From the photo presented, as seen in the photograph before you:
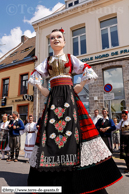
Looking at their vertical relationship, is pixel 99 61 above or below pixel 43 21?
below

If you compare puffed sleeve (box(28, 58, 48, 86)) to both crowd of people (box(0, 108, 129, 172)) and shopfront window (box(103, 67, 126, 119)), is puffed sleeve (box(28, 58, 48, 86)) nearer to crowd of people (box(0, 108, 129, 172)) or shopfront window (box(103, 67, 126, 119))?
crowd of people (box(0, 108, 129, 172))

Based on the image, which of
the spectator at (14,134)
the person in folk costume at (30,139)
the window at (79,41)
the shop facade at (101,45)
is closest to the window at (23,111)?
the shop facade at (101,45)

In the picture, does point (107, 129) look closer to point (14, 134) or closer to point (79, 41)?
point (14, 134)

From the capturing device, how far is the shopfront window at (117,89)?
10.4 m

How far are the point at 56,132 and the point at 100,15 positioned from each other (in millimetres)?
12083

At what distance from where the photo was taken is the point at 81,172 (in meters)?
1.97

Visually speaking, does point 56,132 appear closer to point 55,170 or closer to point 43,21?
point 55,170

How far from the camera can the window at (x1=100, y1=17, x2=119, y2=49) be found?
11.2 meters

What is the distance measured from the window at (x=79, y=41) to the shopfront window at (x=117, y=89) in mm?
2795

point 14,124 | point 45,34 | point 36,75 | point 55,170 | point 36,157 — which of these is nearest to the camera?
point 55,170

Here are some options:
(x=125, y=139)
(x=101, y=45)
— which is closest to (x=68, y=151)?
(x=125, y=139)

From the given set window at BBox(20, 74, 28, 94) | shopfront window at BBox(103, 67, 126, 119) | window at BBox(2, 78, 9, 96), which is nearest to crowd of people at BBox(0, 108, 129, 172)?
shopfront window at BBox(103, 67, 126, 119)

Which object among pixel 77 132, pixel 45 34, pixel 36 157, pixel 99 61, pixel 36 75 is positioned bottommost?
pixel 36 157

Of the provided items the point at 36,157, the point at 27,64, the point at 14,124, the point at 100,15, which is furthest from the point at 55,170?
the point at 27,64
